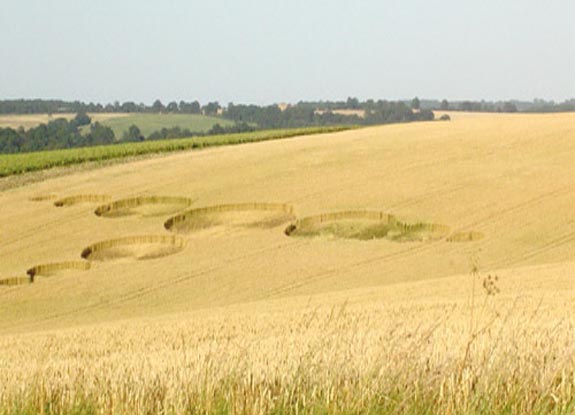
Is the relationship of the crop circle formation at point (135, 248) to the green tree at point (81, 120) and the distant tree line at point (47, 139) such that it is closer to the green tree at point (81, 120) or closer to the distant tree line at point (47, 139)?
the distant tree line at point (47, 139)

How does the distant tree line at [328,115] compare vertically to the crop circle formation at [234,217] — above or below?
above

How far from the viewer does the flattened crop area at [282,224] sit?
22.8m

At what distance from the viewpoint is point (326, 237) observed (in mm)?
27156

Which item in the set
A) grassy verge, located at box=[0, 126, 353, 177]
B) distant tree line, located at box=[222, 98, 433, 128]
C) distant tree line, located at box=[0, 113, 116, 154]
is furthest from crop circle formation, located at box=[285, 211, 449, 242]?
distant tree line, located at box=[222, 98, 433, 128]

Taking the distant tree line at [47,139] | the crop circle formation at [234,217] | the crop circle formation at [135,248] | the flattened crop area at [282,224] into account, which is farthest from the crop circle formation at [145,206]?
the distant tree line at [47,139]

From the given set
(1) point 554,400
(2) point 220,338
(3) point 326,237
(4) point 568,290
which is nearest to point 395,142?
(3) point 326,237

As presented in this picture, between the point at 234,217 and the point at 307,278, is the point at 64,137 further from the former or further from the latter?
the point at 307,278

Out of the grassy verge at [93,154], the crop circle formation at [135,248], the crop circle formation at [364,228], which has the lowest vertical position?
the crop circle formation at [135,248]

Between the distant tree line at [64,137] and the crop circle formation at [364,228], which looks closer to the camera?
the crop circle formation at [364,228]

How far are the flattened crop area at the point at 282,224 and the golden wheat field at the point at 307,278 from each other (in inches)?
4.4

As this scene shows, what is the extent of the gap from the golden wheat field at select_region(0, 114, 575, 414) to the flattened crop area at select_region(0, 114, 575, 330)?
0.37ft

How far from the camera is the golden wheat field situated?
4.28 m

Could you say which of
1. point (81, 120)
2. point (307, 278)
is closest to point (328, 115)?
point (81, 120)

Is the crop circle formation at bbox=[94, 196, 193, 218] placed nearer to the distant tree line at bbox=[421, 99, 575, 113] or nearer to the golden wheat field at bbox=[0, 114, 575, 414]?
the golden wheat field at bbox=[0, 114, 575, 414]
